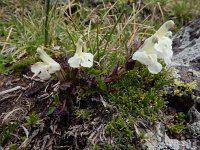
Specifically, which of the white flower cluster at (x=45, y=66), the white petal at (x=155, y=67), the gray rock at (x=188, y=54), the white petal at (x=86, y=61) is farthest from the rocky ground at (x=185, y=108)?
the white flower cluster at (x=45, y=66)

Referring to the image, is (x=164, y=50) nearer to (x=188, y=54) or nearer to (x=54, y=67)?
(x=54, y=67)

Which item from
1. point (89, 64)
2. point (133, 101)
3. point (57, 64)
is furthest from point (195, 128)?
point (57, 64)

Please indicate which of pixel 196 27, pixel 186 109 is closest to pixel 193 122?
pixel 186 109

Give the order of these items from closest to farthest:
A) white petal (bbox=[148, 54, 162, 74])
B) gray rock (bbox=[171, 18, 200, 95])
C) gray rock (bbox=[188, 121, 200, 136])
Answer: white petal (bbox=[148, 54, 162, 74])
gray rock (bbox=[188, 121, 200, 136])
gray rock (bbox=[171, 18, 200, 95])

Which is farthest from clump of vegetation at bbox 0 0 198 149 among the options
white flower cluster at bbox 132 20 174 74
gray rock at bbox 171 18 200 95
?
gray rock at bbox 171 18 200 95

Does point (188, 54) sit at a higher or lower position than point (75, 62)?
lower

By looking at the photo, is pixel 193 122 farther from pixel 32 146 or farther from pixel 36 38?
pixel 36 38

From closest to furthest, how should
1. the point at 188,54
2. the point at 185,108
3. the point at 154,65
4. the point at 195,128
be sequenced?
1. the point at 154,65
2. the point at 195,128
3. the point at 185,108
4. the point at 188,54

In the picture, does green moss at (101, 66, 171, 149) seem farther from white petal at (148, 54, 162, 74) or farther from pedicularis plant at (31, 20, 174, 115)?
white petal at (148, 54, 162, 74)
